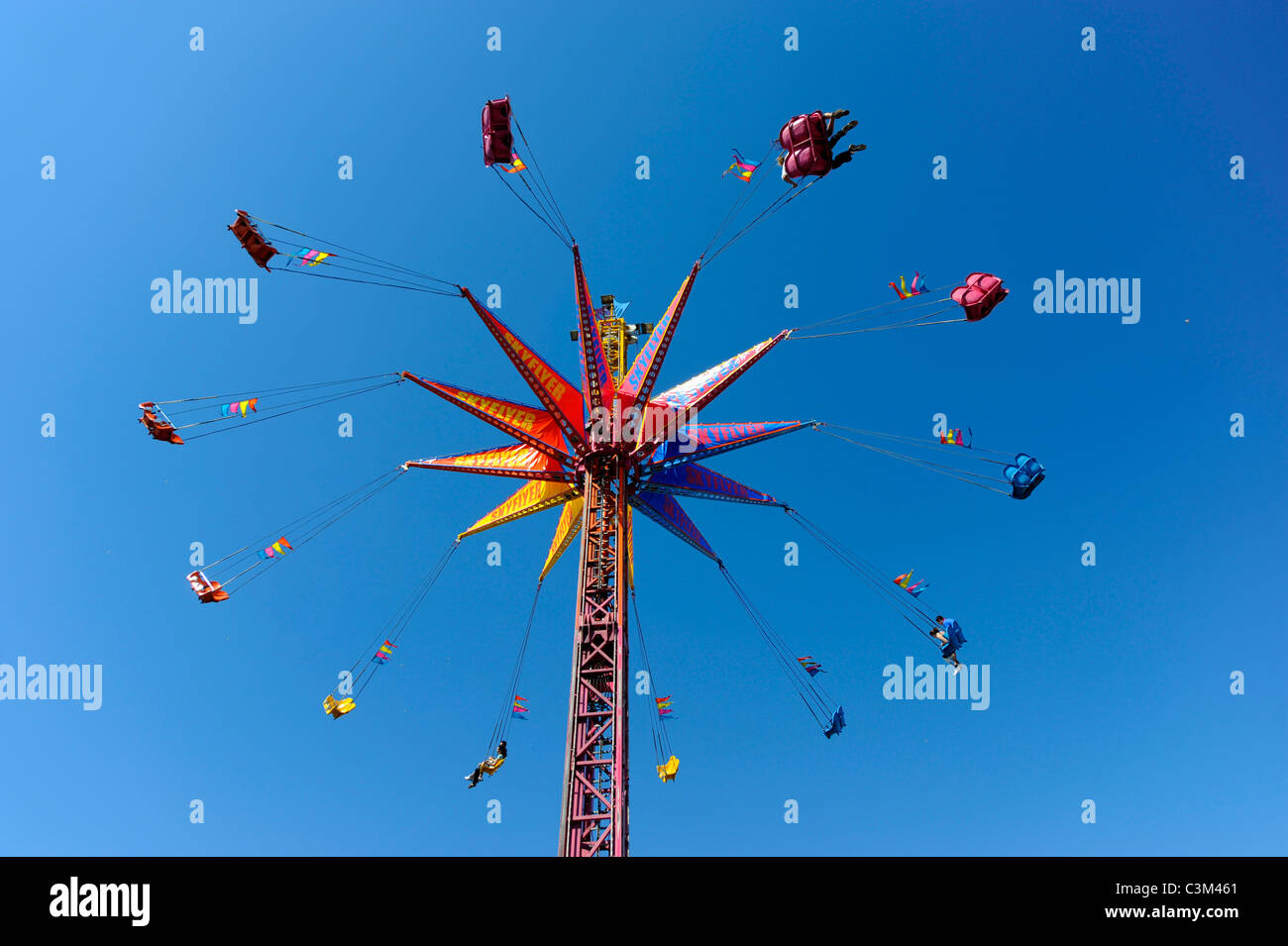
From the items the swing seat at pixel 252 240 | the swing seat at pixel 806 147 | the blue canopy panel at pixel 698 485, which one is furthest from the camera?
the blue canopy panel at pixel 698 485

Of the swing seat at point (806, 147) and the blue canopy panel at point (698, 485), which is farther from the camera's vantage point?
the blue canopy panel at point (698, 485)

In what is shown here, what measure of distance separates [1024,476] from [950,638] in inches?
149

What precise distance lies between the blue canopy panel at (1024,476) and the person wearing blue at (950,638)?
3.12m

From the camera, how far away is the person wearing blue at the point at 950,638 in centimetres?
1652

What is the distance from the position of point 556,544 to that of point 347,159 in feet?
37.6

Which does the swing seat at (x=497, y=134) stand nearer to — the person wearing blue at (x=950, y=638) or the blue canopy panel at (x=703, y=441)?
the blue canopy panel at (x=703, y=441)

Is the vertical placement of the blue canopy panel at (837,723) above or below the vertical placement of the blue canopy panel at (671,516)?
below

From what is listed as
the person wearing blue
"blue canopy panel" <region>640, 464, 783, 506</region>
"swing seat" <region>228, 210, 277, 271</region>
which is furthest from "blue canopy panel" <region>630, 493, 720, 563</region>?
"swing seat" <region>228, 210, 277, 271</region>

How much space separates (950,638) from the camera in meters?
16.6

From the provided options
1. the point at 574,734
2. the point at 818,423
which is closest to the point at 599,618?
the point at 574,734

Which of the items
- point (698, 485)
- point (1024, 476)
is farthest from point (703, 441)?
point (1024, 476)

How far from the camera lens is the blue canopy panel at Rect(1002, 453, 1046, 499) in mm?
15648

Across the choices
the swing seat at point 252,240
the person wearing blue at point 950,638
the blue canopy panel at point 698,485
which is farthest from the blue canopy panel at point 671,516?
the swing seat at point 252,240
